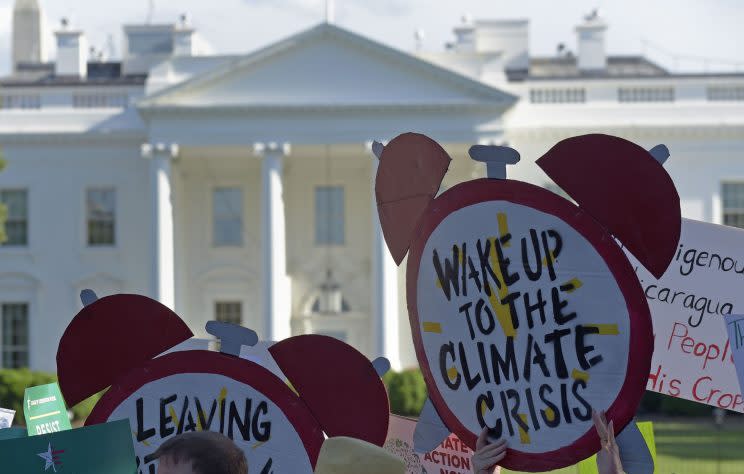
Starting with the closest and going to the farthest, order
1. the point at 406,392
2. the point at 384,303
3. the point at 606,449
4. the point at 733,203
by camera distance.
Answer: the point at 606,449 → the point at 406,392 → the point at 384,303 → the point at 733,203

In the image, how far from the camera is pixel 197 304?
119 feet

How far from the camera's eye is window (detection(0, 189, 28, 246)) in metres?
35.8

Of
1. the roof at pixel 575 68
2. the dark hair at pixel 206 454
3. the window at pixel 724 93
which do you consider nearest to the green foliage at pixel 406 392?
the roof at pixel 575 68

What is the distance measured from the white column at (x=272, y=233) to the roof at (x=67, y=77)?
219 inches

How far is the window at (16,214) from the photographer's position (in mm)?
35781

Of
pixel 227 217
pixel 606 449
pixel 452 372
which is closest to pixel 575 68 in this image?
pixel 227 217

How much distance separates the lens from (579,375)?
3.91m

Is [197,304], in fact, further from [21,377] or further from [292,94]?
[21,377]

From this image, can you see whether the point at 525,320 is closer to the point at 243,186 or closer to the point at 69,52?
the point at 243,186

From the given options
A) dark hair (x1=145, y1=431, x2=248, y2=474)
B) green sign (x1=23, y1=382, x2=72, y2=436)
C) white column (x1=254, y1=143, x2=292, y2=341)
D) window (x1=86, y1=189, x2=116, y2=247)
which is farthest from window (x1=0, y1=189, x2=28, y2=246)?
dark hair (x1=145, y1=431, x2=248, y2=474)

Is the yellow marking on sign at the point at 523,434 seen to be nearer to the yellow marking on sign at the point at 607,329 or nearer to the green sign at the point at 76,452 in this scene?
the yellow marking on sign at the point at 607,329

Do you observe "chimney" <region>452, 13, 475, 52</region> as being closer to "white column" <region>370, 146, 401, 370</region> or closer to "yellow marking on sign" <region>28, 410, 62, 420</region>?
"white column" <region>370, 146, 401, 370</region>

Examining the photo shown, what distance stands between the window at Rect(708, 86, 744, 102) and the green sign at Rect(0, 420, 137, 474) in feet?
110

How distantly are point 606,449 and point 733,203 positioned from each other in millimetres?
32374
